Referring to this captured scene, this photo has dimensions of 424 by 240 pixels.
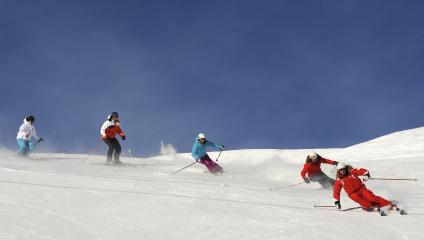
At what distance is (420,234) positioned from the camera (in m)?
7.57

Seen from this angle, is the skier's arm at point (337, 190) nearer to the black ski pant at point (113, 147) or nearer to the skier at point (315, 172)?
the skier at point (315, 172)

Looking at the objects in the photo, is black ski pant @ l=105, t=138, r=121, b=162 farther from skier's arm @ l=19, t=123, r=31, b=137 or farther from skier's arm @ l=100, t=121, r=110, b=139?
skier's arm @ l=19, t=123, r=31, b=137

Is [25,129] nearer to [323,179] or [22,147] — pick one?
[22,147]

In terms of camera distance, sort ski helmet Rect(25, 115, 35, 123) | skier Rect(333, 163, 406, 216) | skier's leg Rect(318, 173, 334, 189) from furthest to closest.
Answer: ski helmet Rect(25, 115, 35, 123)
skier's leg Rect(318, 173, 334, 189)
skier Rect(333, 163, 406, 216)

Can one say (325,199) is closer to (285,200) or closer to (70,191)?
(285,200)

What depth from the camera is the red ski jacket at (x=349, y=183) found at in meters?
10.3

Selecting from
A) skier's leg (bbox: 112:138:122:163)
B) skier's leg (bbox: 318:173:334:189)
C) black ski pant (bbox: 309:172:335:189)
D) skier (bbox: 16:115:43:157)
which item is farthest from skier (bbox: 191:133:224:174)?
skier (bbox: 16:115:43:157)

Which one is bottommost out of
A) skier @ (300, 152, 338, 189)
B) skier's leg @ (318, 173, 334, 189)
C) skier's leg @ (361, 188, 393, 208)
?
skier's leg @ (361, 188, 393, 208)

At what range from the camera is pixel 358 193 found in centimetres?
1022

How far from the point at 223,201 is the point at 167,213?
65.6 inches

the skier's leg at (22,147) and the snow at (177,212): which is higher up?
the skier's leg at (22,147)

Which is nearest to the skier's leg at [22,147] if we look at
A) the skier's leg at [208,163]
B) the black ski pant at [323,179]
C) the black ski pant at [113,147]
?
the black ski pant at [113,147]

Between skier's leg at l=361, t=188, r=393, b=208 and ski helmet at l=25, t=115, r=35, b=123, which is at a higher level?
ski helmet at l=25, t=115, r=35, b=123

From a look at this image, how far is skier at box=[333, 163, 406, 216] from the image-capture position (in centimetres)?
973
